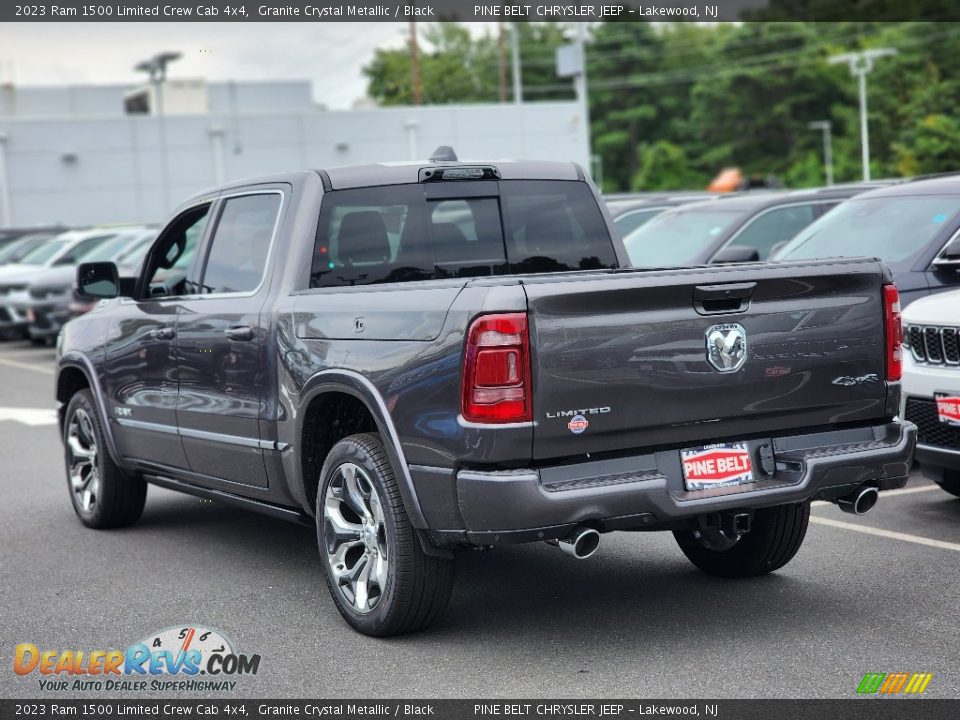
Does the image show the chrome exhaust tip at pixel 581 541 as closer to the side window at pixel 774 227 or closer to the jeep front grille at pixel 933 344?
the jeep front grille at pixel 933 344

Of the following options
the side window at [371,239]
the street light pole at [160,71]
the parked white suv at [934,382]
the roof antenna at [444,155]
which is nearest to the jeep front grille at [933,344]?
the parked white suv at [934,382]

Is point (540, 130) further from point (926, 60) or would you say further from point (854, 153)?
point (854, 153)

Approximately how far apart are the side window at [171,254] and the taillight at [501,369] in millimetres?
2991

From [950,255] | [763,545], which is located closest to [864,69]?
[950,255]

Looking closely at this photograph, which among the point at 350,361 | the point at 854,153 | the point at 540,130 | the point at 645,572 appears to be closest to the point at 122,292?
the point at 350,361

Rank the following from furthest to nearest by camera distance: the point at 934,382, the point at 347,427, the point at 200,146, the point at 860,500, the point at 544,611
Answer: the point at 200,146 → the point at 934,382 → the point at 347,427 → the point at 544,611 → the point at 860,500

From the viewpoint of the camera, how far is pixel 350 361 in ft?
18.2

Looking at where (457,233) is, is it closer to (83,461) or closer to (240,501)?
(240,501)

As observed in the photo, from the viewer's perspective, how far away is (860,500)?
18.0ft

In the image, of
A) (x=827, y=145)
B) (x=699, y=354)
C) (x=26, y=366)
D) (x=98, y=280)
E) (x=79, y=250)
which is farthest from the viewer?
(x=827, y=145)

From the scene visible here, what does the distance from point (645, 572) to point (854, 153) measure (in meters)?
86.4

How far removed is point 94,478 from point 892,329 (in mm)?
4777

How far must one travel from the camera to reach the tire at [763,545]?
6176mm

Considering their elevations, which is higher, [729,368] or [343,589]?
[729,368]
